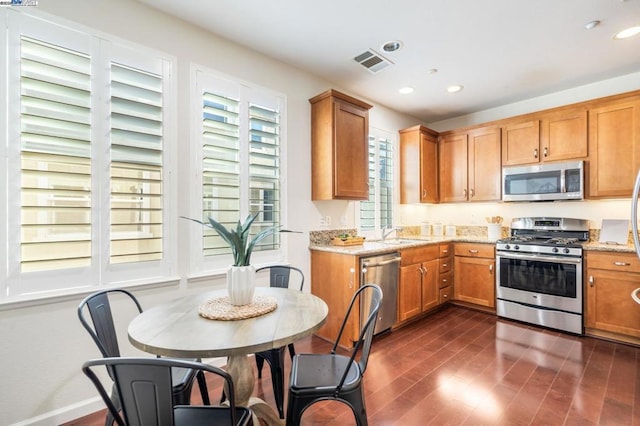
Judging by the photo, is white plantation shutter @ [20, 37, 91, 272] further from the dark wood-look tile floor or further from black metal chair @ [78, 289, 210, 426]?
the dark wood-look tile floor

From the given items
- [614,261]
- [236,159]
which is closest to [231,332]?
[236,159]

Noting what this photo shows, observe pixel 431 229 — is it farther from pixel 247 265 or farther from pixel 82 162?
pixel 82 162

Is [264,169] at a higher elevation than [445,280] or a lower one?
higher

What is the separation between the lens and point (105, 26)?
6.58ft

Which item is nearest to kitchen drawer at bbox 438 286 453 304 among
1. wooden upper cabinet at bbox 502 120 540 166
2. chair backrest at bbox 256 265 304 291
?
wooden upper cabinet at bbox 502 120 540 166

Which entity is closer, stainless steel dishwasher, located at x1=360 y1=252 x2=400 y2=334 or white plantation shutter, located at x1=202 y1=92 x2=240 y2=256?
white plantation shutter, located at x1=202 y1=92 x2=240 y2=256

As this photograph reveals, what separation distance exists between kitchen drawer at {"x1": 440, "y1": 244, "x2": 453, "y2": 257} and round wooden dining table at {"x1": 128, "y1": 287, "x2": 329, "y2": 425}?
2683mm

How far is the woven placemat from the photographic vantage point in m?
1.42

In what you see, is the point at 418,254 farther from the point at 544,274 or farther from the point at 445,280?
the point at 544,274

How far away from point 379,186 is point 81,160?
321 centimetres

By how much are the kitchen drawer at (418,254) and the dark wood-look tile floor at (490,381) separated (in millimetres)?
768

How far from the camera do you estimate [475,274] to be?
12.8 feet

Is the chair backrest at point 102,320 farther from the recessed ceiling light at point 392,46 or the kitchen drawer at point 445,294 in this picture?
the kitchen drawer at point 445,294

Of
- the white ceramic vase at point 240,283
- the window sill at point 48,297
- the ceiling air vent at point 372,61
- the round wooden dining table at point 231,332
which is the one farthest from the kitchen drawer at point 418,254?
the window sill at point 48,297
